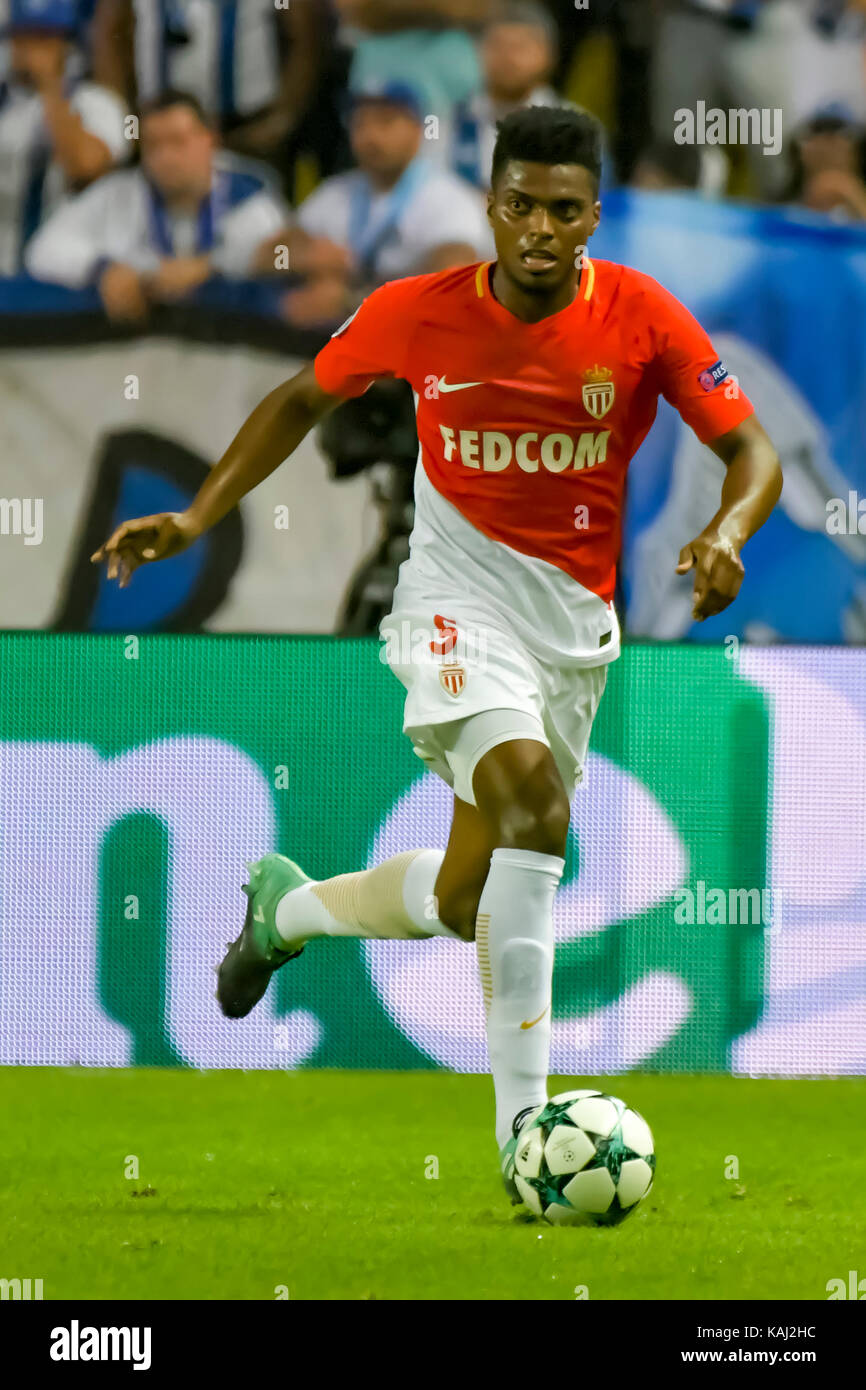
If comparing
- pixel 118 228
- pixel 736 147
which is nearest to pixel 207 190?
pixel 118 228

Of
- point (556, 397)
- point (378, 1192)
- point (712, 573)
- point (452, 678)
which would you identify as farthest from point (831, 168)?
point (378, 1192)

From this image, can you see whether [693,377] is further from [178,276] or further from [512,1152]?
[178,276]

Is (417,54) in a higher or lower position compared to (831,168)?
higher

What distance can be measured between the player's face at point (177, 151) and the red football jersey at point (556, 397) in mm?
2715

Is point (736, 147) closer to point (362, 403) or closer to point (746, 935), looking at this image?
point (362, 403)

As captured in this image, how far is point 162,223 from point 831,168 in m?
2.21

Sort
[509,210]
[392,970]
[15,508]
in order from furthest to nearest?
1. [15,508]
2. [392,970]
3. [509,210]

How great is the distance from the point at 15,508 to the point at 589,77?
2.36 meters

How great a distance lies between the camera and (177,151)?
20.8 ft

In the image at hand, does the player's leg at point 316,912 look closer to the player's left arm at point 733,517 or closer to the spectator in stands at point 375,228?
the player's left arm at point 733,517

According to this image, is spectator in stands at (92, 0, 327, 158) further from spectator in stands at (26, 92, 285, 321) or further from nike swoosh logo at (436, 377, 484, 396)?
nike swoosh logo at (436, 377, 484, 396)

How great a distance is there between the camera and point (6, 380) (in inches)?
243

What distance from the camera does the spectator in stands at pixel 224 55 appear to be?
20.7 ft

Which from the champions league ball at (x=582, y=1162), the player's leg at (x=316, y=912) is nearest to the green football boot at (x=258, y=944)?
the player's leg at (x=316, y=912)
